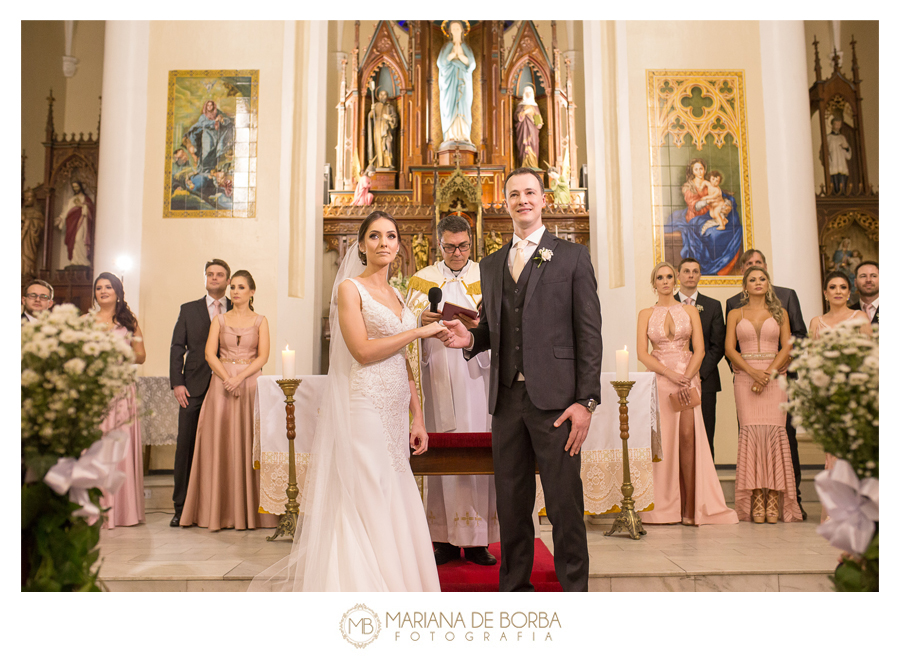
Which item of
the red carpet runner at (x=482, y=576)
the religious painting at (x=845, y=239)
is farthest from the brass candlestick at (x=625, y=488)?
the religious painting at (x=845, y=239)

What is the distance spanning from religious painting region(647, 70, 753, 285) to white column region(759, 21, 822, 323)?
0.25 meters

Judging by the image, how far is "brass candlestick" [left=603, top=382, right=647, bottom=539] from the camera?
429 centimetres

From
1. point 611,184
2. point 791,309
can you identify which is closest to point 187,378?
point 791,309

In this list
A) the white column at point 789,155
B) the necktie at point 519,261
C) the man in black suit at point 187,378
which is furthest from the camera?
the white column at point 789,155

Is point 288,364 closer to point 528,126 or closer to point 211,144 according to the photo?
point 211,144

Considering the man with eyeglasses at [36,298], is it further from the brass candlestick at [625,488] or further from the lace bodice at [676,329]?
the lace bodice at [676,329]

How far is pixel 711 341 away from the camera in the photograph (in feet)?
17.8

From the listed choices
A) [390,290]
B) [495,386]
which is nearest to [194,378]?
[390,290]

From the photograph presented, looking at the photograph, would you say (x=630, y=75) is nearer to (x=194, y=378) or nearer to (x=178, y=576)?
(x=194, y=378)

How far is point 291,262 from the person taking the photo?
7.21m

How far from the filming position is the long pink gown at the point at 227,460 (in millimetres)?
4781
